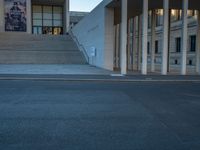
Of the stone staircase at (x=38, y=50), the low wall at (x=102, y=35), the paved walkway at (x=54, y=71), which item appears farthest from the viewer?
the stone staircase at (x=38, y=50)

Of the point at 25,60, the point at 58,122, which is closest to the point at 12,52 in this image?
the point at 25,60

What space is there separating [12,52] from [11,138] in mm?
29272

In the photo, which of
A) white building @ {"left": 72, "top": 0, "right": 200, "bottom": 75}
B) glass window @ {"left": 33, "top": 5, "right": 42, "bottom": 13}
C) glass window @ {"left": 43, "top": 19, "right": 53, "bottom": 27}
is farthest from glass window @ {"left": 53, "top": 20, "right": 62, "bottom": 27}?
white building @ {"left": 72, "top": 0, "right": 200, "bottom": 75}

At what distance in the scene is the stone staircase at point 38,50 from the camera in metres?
32.4

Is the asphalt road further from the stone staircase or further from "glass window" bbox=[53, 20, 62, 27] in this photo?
"glass window" bbox=[53, 20, 62, 27]

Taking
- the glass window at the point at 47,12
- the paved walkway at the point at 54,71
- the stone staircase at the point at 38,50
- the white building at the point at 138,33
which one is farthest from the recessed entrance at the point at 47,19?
the paved walkway at the point at 54,71

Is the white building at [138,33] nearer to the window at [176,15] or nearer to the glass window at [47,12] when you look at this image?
the window at [176,15]

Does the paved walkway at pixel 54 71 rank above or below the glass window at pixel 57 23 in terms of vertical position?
below

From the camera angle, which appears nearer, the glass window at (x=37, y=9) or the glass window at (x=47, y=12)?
the glass window at (x=37, y=9)

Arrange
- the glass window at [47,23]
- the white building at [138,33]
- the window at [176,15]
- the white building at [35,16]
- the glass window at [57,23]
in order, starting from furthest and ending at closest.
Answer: the glass window at [57,23]
the glass window at [47,23]
the white building at [35,16]
the window at [176,15]
the white building at [138,33]

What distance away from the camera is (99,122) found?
279 inches

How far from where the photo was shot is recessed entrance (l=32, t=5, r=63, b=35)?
198 ft

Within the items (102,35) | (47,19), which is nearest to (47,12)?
(47,19)

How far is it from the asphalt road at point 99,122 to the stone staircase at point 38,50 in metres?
21.5
